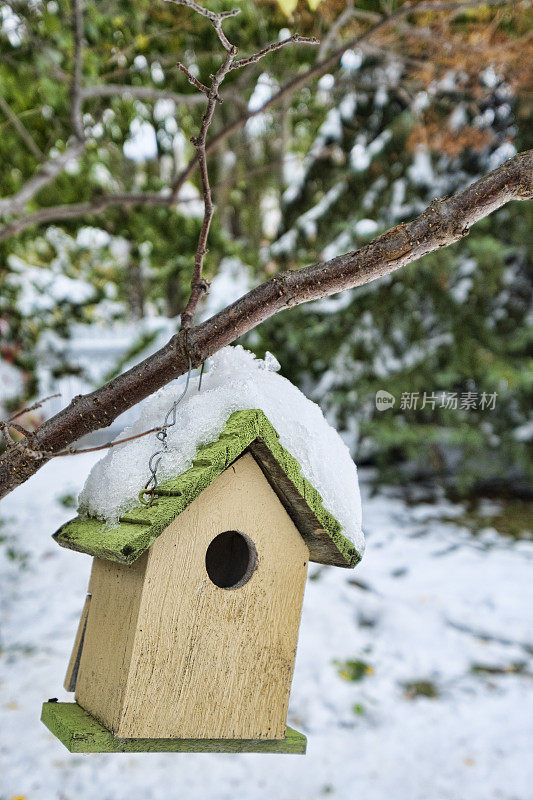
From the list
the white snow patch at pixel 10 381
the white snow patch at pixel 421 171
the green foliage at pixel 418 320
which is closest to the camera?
the green foliage at pixel 418 320

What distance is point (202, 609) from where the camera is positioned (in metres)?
→ 1.14

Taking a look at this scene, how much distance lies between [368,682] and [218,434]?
2.58 metres

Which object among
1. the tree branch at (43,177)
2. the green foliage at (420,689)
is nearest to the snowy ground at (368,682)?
the green foliage at (420,689)

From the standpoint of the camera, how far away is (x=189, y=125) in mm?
6398

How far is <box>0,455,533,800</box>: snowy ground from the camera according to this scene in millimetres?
2518

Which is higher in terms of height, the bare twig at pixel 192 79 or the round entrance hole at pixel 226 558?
the bare twig at pixel 192 79

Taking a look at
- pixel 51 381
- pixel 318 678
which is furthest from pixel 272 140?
pixel 318 678

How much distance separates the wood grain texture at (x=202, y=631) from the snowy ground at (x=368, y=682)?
1526mm

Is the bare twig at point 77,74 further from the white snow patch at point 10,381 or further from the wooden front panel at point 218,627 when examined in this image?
the white snow patch at point 10,381

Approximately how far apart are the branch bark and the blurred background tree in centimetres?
298

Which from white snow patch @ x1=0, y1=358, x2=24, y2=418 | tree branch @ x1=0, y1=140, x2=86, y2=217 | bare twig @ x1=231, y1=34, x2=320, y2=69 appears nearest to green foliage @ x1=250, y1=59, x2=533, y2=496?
tree branch @ x1=0, y1=140, x2=86, y2=217

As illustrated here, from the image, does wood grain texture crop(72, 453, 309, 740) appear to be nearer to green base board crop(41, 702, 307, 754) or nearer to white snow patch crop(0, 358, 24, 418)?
green base board crop(41, 702, 307, 754)

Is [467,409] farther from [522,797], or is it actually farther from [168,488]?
[168,488]

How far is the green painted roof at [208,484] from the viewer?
994 millimetres
